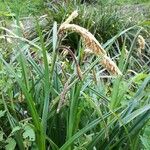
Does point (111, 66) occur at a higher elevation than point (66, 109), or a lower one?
higher

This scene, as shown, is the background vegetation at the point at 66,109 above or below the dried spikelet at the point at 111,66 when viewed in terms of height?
below

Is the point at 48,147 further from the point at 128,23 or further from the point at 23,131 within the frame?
the point at 128,23

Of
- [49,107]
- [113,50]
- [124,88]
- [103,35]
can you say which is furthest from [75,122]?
[103,35]

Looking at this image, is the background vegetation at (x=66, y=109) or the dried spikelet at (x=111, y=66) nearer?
the dried spikelet at (x=111, y=66)

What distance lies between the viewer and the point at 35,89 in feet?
8.79

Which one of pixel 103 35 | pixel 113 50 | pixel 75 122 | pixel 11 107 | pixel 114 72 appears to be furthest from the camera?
pixel 103 35

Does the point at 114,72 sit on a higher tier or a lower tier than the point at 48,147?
higher

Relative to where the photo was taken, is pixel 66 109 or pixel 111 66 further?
pixel 66 109

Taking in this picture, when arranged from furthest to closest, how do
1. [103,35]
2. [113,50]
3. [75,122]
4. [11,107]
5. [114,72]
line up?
1. [103,35]
2. [113,50]
3. [11,107]
4. [75,122]
5. [114,72]

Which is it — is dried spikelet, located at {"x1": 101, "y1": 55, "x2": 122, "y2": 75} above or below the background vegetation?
above

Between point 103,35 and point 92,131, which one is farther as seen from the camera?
point 103,35

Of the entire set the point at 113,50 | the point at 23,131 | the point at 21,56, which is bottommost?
the point at 113,50

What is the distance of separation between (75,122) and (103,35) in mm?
3489

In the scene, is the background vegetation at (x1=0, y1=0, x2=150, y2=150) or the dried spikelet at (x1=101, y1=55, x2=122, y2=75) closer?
the dried spikelet at (x1=101, y1=55, x2=122, y2=75)
